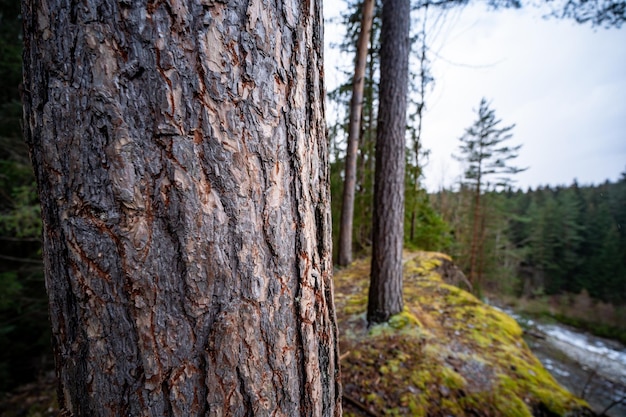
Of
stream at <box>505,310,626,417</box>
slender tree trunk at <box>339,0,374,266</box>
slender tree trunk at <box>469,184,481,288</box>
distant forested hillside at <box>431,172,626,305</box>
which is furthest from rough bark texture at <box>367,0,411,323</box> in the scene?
distant forested hillside at <box>431,172,626,305</box>

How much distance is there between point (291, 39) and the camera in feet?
2.07

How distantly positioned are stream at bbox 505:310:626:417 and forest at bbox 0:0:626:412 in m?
2.54

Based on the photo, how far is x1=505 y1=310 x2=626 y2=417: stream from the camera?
739 cm

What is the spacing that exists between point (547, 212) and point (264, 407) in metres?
31.2

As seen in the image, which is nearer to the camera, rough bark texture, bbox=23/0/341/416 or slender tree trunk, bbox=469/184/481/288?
rough bark texture, bbox=23/0/341/416

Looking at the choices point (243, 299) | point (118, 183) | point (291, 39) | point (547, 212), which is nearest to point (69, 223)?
point (118, 183)

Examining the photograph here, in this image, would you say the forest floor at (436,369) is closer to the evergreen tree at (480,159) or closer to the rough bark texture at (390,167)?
the rough bark texture at (390,167)

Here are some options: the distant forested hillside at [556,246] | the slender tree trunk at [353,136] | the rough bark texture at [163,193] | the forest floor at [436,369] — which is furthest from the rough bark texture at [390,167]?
the distant forested hillside at [556,246]

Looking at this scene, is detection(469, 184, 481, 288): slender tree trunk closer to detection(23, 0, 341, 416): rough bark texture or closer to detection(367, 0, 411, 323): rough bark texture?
detection(367, 0, 411, 323): rough bark texture

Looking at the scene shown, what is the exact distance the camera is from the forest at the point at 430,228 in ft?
14.9

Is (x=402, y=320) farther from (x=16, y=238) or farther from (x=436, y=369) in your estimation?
(x=16, y=238)

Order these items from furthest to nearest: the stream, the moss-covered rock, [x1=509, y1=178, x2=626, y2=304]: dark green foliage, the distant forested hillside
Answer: [x1=509, y1=178, x2=626, y2=304]: dark green foliage, the distant forested hillside, the stream, the moss-covered rock

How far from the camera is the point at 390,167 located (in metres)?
3.54

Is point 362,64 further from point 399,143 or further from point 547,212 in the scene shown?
point 547,212
